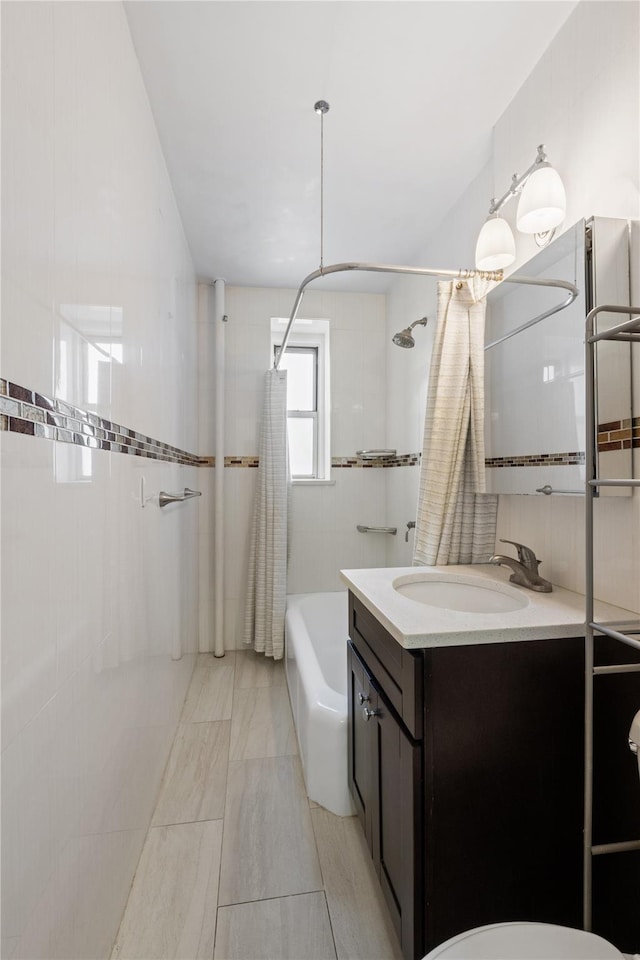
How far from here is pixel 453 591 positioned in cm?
149

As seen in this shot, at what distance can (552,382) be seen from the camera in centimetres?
133

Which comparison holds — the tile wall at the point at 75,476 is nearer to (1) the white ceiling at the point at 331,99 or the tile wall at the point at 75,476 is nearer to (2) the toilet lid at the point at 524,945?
(1) the white ceiling at the point at 331,99

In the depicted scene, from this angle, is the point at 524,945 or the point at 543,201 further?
the point at 543,201

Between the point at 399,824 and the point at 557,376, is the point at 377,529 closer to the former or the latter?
the point at 557,376

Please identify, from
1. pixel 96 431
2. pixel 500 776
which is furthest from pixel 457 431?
pixel 96 431

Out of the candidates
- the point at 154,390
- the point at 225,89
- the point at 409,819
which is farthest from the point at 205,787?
the point at 225,89

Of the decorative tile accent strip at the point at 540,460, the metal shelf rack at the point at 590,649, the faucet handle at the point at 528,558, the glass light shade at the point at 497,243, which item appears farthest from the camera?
the glass light shade at the point at 497,243

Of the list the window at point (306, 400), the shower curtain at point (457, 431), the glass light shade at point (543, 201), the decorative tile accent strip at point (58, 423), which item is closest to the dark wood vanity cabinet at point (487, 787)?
the shower curtain at point (457, 431)

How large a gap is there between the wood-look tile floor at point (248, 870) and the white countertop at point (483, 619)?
83 centimetres

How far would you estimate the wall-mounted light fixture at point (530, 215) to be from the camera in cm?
125

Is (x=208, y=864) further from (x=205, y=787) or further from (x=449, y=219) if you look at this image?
(x=449, y=219)

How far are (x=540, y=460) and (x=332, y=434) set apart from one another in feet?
5.82

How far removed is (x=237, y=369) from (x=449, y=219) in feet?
4.91

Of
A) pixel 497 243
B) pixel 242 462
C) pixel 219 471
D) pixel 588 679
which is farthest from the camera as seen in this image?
pixel 242 462
